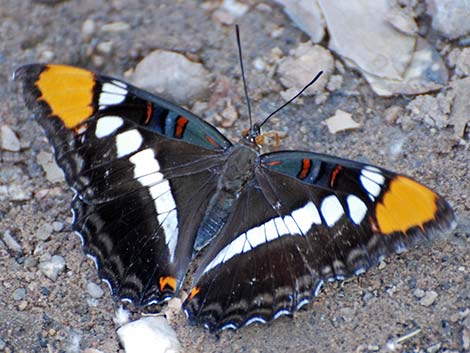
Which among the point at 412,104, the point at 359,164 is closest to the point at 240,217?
the point at 359,164

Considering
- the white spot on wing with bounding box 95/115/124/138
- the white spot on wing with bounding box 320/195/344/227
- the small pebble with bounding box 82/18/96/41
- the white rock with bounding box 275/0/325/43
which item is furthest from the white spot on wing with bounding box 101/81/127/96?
the white rock with bounding box 275/0/325/43

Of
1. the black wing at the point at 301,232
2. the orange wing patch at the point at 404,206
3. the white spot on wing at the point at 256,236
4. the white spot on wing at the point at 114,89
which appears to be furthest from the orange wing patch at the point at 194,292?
the white spot on wing at the point at 114,89

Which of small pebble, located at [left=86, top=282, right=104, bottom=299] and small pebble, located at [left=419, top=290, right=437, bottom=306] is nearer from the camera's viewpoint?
small pebble, located at [left=419, top=290, right=437, bottom=306]

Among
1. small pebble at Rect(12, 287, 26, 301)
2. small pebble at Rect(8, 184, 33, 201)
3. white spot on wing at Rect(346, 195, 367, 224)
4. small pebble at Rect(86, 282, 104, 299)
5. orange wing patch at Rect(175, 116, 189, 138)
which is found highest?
orange wing patch at Rect(175, 116, 189, 138)

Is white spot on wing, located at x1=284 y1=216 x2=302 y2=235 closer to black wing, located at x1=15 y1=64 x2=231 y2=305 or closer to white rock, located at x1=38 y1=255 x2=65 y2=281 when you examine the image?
black wing, located at x1=15 y1=64 x2=231 y2=305

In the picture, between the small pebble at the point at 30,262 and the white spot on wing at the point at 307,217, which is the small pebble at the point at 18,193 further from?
the white spot on wing at the point at 307,217

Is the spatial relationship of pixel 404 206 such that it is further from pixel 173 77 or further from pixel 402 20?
pixel 173 77

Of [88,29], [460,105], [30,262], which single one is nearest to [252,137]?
[460,105]
